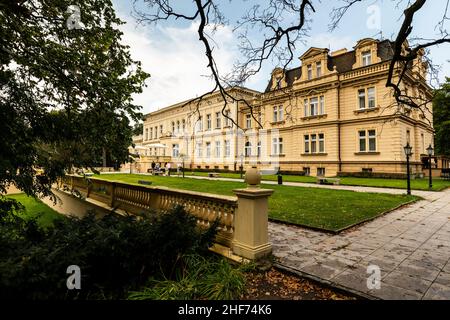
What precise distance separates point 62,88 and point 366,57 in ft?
88.4

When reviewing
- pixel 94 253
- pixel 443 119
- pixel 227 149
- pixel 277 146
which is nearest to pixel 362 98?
pixel 277 146

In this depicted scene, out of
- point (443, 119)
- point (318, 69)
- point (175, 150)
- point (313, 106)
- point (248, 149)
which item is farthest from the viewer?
point (175, 150)

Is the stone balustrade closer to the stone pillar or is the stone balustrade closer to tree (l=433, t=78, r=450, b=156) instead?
the stone pillar

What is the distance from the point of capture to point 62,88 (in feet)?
16.0

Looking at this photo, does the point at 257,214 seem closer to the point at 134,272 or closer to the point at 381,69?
the point at 134,272

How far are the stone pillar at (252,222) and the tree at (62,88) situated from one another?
264cm

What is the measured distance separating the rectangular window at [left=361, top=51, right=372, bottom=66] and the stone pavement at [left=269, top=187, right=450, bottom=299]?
70.0ft

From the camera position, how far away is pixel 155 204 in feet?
21.9

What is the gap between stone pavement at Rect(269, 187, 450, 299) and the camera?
10.9ft

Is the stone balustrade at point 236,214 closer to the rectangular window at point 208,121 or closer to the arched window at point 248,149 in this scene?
the arched window at point 248,149

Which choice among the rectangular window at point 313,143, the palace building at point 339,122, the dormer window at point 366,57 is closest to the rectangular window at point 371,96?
the palace building at point 339,122

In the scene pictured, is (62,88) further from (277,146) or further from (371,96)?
(277,146)

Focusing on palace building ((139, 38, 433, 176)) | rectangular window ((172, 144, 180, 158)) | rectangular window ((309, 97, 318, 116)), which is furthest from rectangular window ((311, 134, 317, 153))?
rectangular window ((172, 144, 180, 158))

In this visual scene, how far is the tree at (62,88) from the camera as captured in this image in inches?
168
